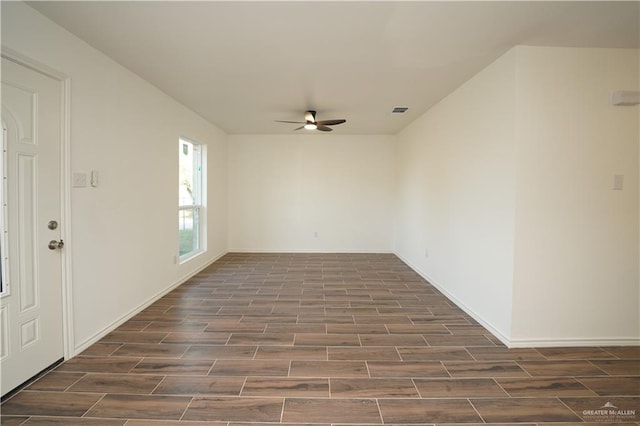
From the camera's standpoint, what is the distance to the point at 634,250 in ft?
8.41

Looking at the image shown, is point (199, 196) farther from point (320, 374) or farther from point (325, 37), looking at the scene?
point (320, 374)

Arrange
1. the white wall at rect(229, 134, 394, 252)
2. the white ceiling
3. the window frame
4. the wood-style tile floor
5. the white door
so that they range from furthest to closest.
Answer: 1. the white wall at rect(229, 134, 394, 252)
2. the window frame
3. the white ceiling
4. the white door
5. the wood-style tile floor

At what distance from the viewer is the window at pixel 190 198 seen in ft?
15.0

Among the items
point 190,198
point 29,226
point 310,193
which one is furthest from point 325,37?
point 310,193

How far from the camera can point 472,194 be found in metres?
3.21

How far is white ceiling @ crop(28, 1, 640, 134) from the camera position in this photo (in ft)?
6.59

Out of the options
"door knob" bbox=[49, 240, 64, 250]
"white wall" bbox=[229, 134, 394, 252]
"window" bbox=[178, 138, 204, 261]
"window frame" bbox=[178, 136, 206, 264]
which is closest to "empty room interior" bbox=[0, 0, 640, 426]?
"door knob" bbox=[49, 240, 64, 250]

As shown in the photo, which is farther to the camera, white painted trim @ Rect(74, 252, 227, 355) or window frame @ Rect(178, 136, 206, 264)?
window frame @ Rect(178, 136, 206, 264)

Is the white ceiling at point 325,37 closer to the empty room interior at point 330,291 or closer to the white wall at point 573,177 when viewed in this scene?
the empty room interior at point 330,291

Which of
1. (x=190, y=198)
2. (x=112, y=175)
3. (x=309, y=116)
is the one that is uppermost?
(x=309, y=116)

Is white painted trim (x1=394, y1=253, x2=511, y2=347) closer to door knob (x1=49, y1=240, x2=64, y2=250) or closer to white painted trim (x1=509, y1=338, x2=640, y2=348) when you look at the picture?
white painted trim (x1=509, y1=338, x2=640, y2=348)

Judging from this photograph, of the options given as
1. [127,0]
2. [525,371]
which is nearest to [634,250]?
[525,371]

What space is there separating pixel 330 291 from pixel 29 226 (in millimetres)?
3025

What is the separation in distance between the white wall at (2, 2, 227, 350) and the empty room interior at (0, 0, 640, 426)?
0.07 ft
